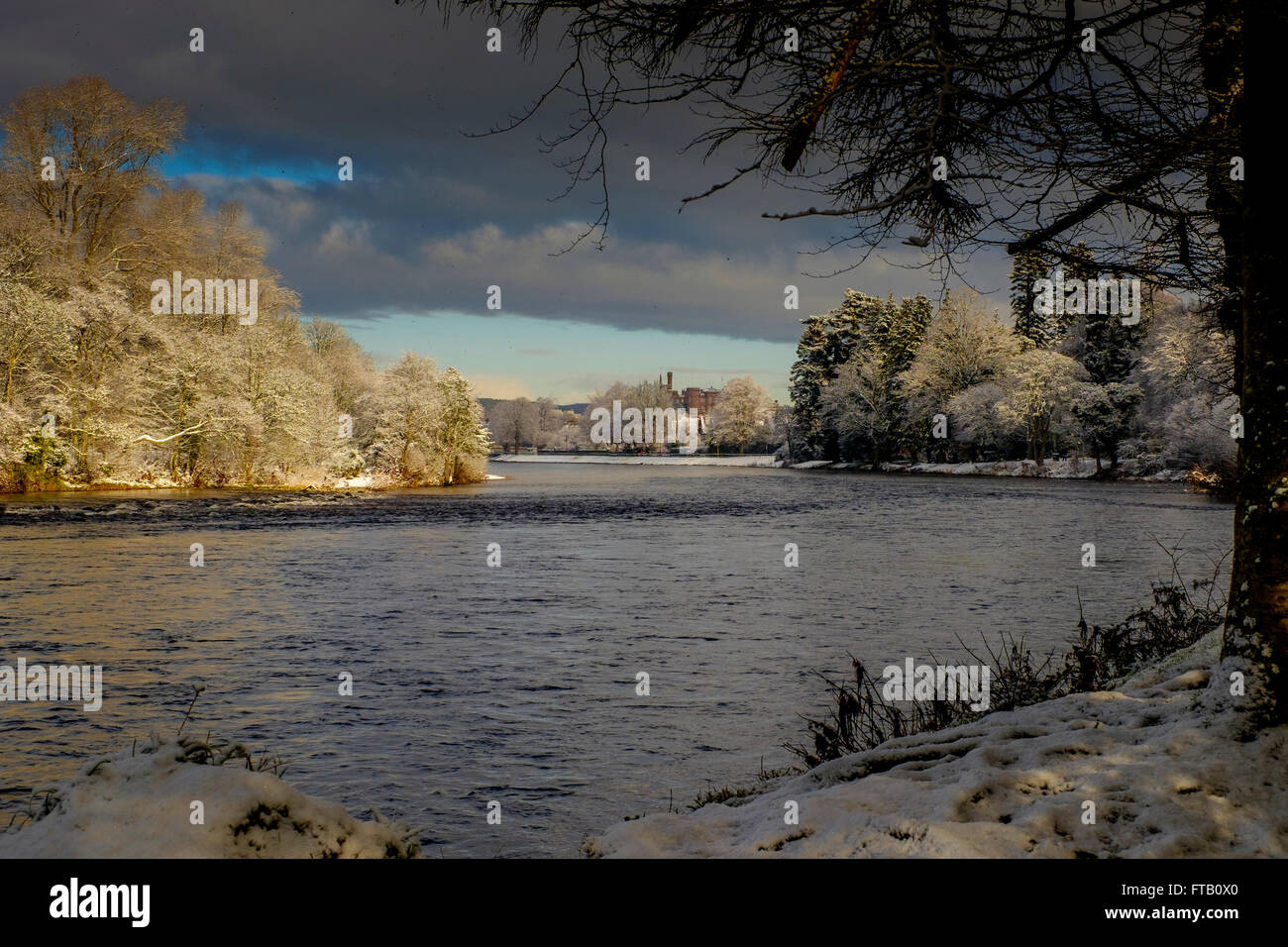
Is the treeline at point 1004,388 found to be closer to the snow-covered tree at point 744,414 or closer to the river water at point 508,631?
the river water at point 508,631

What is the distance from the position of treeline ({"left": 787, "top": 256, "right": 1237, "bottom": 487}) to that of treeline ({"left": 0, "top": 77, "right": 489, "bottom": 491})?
123 feet

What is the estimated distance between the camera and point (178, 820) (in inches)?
136

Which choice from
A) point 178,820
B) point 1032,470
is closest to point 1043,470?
point 1032,470

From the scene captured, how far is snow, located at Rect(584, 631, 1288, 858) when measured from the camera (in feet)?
12.4

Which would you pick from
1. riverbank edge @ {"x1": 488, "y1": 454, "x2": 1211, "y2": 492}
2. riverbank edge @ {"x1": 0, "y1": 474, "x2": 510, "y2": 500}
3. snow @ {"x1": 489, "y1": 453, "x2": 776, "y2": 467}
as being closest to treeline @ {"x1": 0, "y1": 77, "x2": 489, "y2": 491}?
riverbank edge @ {"x1": 0, "y1": 474, "x2": 510, "y2": 500}

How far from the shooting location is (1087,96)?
5539 millimetres

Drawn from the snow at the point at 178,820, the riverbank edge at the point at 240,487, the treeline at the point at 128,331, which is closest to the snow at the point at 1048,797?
the snow at the point at 178,820

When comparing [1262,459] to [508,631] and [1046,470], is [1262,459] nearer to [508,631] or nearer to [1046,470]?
[508,631]

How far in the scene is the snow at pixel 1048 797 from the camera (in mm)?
3783

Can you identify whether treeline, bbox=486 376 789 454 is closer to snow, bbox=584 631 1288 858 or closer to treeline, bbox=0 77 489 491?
treeline, bbox=0 77 489 491
